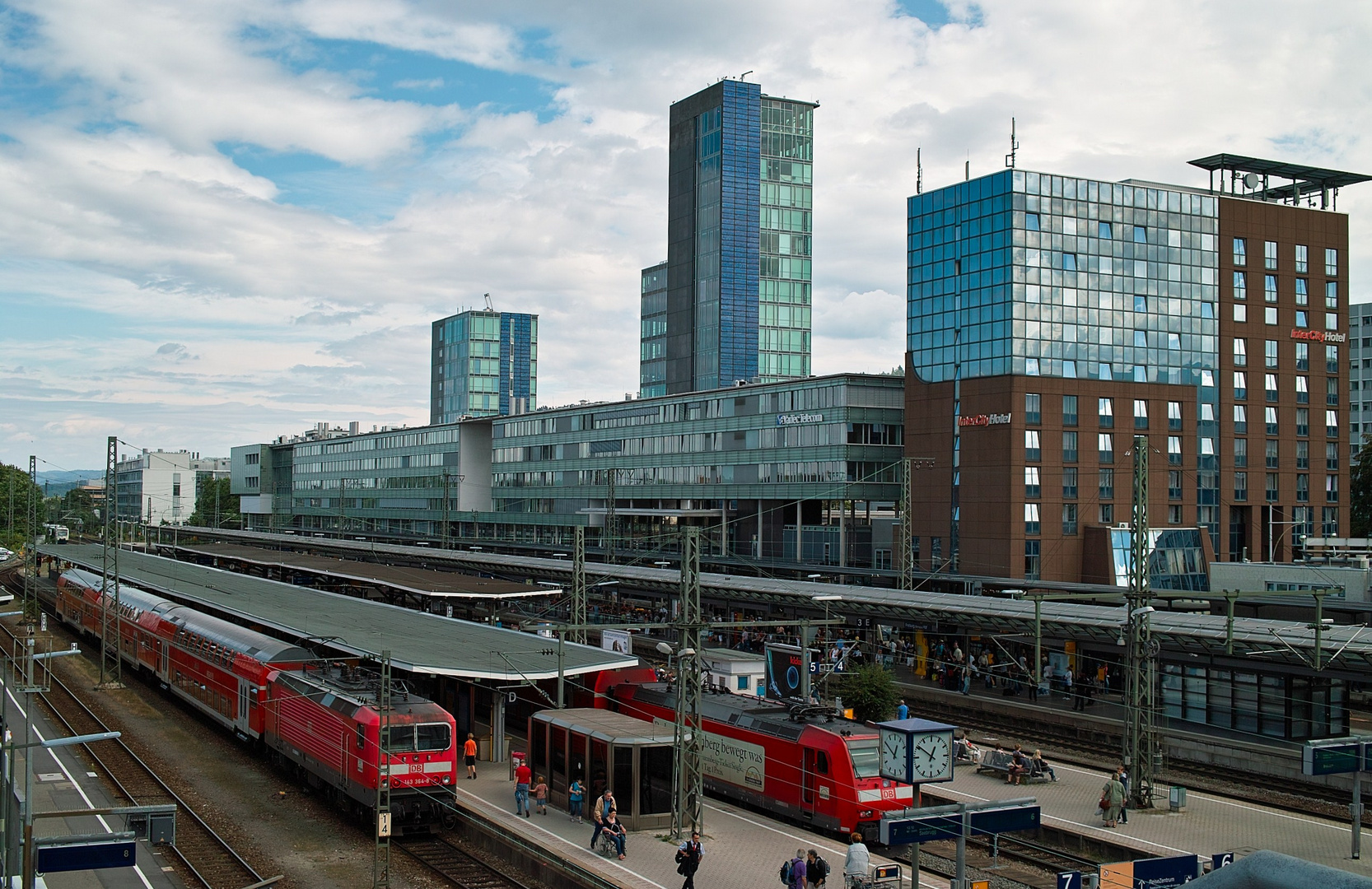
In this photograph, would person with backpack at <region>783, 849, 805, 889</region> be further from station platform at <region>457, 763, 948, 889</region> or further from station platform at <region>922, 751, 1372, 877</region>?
station platform at <region>922, 751, 1372, 877</region>

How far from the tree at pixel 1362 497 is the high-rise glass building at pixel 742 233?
66048 mm

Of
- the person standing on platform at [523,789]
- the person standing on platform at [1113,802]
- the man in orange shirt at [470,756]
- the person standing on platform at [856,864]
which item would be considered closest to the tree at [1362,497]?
the person standing on platform at [1113,802]

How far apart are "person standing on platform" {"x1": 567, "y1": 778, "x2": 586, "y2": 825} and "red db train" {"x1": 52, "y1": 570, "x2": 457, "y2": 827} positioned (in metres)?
2.79

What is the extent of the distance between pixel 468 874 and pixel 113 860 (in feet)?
31.7

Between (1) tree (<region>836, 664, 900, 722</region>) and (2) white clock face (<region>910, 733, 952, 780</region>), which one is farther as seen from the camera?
(1) tree (<region>836, 664, 900, 722</region>)

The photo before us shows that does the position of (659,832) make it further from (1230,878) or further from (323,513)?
(323,513)

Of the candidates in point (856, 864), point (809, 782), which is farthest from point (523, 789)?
point (856, 864)

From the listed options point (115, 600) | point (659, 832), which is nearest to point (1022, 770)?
point (659, 832)

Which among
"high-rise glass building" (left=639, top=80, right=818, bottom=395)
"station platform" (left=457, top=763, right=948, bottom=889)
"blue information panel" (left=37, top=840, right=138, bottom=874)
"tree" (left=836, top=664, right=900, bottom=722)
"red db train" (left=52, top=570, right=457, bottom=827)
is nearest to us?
"blue information panel" (left=37, top=840, right=138, bottom=874)

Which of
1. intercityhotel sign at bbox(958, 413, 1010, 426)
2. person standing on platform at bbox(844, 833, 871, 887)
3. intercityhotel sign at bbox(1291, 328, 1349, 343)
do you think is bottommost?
Result: person standing on platform at bbox(844, 833, 871, 887)

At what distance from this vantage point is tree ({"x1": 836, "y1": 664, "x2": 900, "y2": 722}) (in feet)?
115

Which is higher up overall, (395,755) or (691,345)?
(691,345)

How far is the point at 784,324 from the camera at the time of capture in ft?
471

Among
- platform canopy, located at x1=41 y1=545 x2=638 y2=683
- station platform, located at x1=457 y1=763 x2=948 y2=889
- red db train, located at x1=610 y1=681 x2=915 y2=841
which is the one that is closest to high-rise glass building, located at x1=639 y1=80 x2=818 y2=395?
platform canopy, located at x1=41 y1=545 x2=638 y2=683
